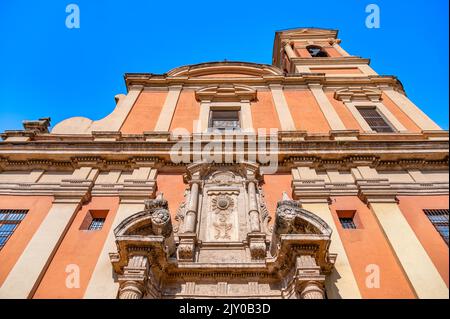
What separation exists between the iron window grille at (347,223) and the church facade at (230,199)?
0.17 ft

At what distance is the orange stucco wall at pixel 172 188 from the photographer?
34.5 feet

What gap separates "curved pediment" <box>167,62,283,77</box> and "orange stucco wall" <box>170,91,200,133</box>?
2930 millimetres

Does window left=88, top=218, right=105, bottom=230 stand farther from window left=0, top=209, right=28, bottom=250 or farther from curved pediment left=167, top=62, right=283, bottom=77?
curved pediment left=167, top=62, right=283, bottom=77

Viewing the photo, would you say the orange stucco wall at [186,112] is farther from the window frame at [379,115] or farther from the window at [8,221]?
the window frame at [379,115]

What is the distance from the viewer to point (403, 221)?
9133 millimetres

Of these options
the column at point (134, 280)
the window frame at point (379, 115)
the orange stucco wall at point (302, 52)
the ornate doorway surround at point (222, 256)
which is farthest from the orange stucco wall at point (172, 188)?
the orange stucco wall at point (302, 52)

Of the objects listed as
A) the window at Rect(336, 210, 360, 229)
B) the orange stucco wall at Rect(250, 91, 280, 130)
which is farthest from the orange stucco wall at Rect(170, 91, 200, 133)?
the window at Rect(336, 210, 360, 229)

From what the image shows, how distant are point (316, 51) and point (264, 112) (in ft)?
39.6

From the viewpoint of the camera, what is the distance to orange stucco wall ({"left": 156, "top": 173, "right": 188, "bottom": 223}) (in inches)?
415

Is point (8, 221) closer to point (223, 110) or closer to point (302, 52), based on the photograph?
point (223, 110)

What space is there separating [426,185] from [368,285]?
4348 mm

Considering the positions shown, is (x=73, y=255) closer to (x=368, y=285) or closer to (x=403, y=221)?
(x=368, y=285)
